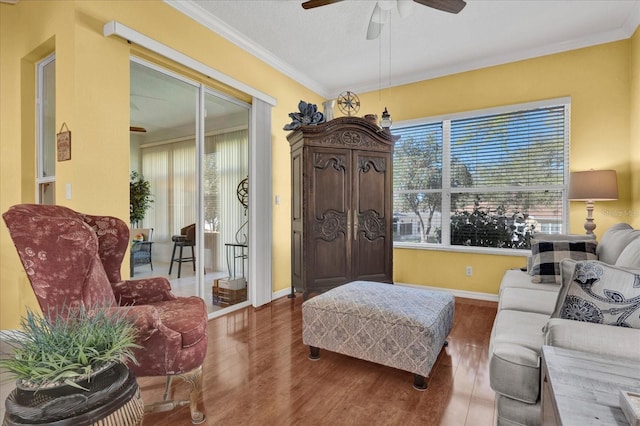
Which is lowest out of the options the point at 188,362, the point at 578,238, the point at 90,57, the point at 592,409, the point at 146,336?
the point at 188,362

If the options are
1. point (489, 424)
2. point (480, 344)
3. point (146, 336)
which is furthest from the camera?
point (480, 344)

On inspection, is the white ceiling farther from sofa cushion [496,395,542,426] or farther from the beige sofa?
sofa cushion [496,395,542,426]

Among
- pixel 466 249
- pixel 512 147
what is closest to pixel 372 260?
pixel 466 249

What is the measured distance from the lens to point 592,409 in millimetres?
748

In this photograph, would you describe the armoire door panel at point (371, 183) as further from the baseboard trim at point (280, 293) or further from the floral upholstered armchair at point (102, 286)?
the floral upholstered armchair at point (102, 286)

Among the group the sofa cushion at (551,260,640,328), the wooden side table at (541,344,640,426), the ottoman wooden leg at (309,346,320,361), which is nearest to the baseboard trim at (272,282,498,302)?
the ottoman wooden leg at (309,346,320,361)

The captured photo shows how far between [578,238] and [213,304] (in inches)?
133

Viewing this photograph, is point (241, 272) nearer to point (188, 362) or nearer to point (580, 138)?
point (188, 362)

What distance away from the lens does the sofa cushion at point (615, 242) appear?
2027mm

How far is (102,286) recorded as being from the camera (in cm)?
164

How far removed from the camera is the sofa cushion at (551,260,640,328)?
1157 mm

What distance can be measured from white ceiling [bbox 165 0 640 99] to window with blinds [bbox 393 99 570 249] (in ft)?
2.14

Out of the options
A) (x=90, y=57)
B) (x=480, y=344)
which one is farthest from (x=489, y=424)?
(x=90, y=57)

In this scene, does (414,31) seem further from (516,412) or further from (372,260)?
(516,412)
